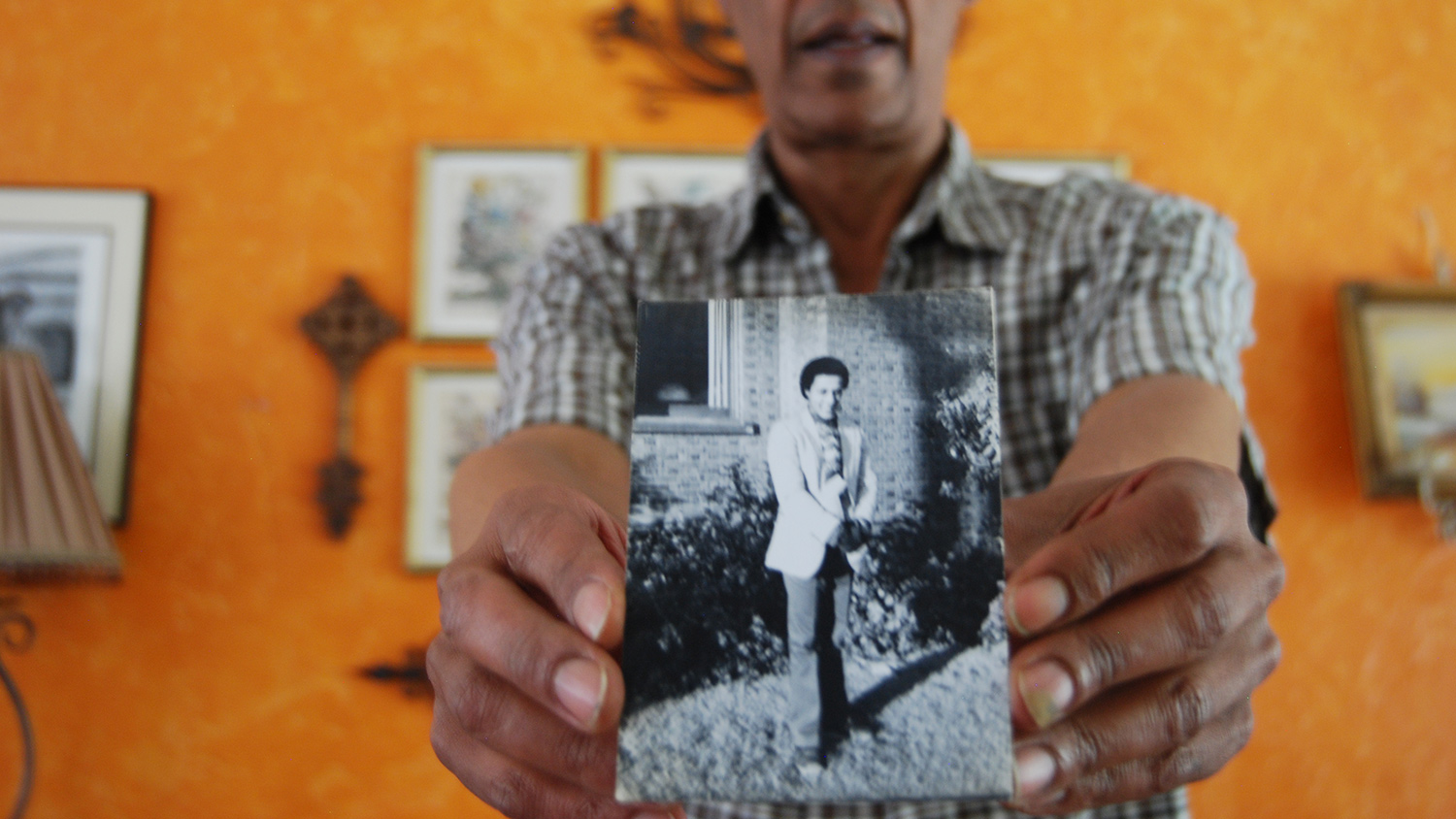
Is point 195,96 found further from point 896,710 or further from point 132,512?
point 896,710

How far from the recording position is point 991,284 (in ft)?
2.85

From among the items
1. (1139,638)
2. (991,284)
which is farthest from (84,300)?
(1139,638)

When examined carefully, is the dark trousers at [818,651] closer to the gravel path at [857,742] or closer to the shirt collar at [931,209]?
the gravel path at [857,742]

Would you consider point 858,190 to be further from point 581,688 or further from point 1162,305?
point 581,688

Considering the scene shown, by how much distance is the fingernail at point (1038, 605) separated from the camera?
361 millimetres

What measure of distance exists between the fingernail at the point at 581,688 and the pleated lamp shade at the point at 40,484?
1181 millimetres

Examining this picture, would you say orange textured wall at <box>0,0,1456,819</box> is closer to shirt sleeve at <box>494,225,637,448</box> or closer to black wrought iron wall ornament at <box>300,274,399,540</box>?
black wrought iron wall ornament at <box>300,274,399,540</box>

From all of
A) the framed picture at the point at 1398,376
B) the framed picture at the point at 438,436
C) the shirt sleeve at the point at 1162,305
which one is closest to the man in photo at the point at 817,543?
the shirt sleeve at the point at 1162,305

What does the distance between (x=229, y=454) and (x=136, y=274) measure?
345 mm

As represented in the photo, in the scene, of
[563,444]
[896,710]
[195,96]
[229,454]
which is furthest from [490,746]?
[195,96]

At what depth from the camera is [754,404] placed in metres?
0.38

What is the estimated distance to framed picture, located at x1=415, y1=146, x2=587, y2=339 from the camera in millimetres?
1502

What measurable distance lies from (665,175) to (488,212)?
0.31 metres

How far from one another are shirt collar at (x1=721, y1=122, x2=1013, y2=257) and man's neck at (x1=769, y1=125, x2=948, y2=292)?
16 millimetres
